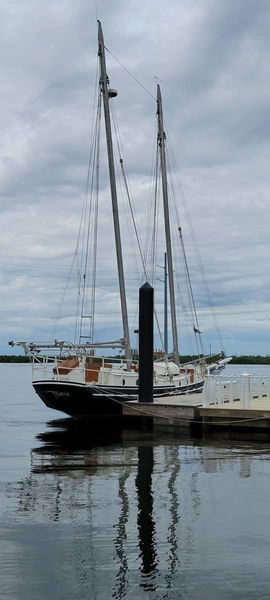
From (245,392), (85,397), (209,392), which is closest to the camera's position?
(245,392)

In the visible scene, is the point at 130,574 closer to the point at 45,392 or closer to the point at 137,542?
the point at 137,542

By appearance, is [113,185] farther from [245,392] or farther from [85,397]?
[245,392]

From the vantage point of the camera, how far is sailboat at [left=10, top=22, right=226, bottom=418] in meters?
34.3

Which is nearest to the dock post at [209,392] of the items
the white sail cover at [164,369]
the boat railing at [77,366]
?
the boat railing at [77,366]

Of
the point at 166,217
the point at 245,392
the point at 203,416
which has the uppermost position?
the point at 166,217

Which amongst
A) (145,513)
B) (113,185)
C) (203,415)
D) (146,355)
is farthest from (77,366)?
(145,513)

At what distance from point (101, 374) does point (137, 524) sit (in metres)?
21.7

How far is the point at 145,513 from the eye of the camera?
14266 mm

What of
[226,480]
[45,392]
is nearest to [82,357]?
[45,392]

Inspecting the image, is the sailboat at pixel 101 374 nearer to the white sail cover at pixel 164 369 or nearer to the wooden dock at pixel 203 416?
the white sail cover at pixel 164 369

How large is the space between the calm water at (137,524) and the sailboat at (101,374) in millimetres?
10094

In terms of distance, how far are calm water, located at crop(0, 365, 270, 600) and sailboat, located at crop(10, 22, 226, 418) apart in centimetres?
1009

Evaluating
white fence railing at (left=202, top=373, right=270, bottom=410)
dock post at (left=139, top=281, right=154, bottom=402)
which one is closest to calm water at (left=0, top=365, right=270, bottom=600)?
white fence railing at (left=202, top=373, right=270, bottom=410)

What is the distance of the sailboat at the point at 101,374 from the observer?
113 ft
